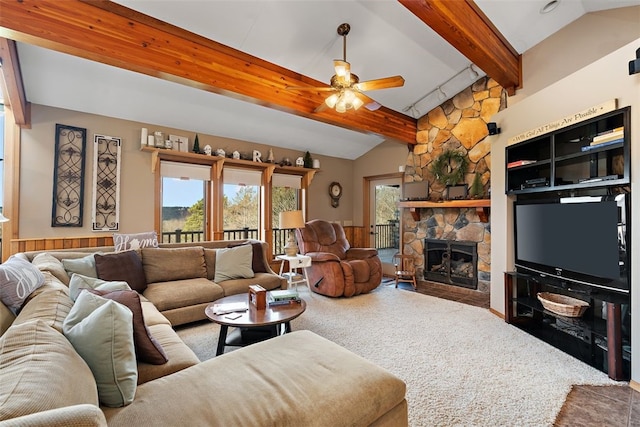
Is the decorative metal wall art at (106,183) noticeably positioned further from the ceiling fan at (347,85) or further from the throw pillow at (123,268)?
the ceiling fan at (347,85)

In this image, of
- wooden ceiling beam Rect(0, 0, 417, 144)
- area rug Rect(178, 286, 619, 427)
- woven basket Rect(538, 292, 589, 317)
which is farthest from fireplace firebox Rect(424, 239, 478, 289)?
wooden ceiling beam Rect(0, 0, 417, 144)

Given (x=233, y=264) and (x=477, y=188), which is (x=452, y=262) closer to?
(x=477, y=188)

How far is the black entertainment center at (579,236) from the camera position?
2289 mm

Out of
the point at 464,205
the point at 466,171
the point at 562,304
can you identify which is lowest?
the point at 562,304

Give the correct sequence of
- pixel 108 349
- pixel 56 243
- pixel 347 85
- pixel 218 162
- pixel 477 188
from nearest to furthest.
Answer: pixel 108 349, pixel 347 85, pixel 56 243, pixel 477 188, pixel 218 162

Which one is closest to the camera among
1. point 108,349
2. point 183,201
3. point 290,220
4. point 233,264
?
point 108,349

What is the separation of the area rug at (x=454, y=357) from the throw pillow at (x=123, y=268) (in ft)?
2.33

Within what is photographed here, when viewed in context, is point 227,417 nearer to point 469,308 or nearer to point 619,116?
point 619,116

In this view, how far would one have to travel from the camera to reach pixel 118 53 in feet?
8.17

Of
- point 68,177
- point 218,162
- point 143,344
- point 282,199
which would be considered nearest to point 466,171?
point 282,199

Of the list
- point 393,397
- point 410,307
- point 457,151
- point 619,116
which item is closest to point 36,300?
point 393,397

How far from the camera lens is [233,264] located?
375 cm

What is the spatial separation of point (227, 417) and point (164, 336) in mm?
1146

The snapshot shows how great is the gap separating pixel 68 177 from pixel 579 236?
5.50 m
